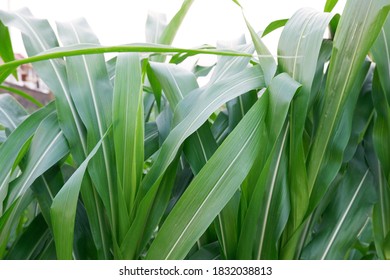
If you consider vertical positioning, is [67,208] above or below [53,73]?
below

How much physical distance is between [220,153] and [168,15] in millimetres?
1601

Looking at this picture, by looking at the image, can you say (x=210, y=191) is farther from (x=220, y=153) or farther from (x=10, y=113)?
(x=10, y=113)

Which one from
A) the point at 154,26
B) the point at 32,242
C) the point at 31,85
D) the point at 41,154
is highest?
the point at 154,26

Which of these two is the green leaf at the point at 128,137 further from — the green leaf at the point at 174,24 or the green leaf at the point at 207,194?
the green leaf at the point at 174,24

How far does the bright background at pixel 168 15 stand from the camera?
1956 millimetres

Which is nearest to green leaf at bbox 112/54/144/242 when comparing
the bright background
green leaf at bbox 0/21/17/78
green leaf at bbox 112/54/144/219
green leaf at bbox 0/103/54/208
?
green leaf at bbox 112/54/144/219

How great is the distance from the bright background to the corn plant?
1.41m

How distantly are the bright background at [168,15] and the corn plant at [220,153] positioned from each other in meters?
1.41

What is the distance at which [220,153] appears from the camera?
0.45 metres

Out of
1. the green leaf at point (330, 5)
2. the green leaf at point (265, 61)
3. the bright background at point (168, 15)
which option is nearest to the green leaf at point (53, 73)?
the green leaf at point (265, 61)

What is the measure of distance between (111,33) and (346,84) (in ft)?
5.96

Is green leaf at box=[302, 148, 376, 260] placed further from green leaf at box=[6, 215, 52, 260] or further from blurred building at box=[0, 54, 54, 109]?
blurred building at box=[0, 54, 54, 109]

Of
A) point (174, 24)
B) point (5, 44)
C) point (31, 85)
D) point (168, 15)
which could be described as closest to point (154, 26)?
point (174, 24)

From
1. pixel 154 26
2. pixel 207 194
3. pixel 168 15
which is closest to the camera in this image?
pixel 207 194
